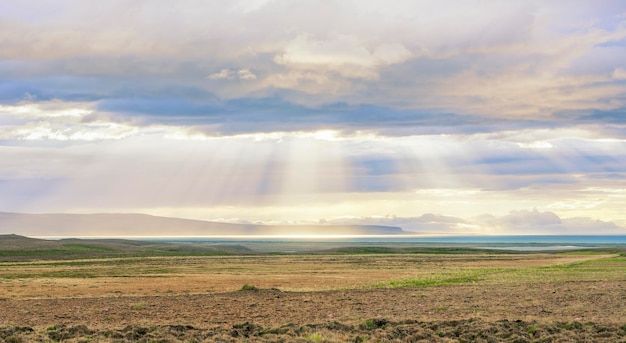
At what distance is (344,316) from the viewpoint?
25.4m

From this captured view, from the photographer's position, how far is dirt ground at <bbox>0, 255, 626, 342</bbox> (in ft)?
67.1

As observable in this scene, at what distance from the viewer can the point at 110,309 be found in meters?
29.5

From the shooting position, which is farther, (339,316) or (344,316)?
(339,316)

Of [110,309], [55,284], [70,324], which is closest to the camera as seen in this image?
[70,324]

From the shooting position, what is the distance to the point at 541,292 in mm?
33656

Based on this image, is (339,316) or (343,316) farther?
(339,316)

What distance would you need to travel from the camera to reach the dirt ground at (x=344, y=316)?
2044 centimetres

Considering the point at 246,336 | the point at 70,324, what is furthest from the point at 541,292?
the point at 70,324

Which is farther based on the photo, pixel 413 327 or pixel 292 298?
pixel 292 298

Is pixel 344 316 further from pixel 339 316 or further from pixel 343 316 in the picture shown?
pixel 339 316

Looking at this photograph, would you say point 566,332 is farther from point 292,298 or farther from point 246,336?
point 292,298

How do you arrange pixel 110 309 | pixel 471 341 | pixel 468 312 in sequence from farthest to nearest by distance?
pixel 110 309 < pixel 468 312 < pixel 471 341

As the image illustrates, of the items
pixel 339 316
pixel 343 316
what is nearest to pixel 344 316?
pixel 343 316

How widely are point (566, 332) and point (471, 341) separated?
9.56 feet
